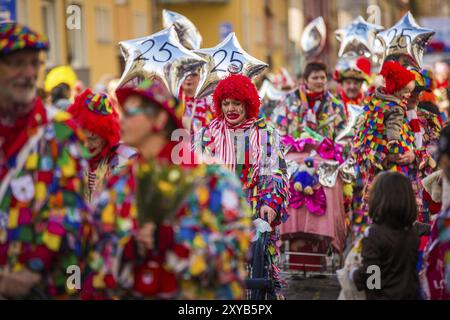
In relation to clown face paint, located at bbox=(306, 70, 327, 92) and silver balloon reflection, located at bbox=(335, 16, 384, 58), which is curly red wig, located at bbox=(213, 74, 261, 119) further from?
silver balloon reflection, located at bbox=(335, 16, 384, 58)

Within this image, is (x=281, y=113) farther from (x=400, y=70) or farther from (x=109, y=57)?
(x=109, y=57)

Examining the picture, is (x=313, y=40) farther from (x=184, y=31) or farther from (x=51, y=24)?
(x=51, y=24)

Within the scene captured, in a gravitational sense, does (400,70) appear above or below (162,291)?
above

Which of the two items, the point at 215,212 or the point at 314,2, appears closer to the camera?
the point at 215,212

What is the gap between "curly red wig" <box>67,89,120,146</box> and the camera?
7.32 meters

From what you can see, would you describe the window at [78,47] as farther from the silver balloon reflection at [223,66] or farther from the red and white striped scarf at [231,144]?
the red and white striped scarf at [231,144]

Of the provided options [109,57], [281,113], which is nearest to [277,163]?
[281,113]

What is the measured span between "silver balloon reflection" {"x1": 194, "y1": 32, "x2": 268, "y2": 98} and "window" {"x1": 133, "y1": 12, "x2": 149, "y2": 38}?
20.6m

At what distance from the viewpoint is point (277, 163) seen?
8375 mm

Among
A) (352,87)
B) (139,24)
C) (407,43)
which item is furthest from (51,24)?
(407,43)

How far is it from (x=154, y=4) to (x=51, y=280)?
2847cm

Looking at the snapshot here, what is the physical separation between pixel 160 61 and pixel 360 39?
16.6 ft

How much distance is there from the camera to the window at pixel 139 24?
102 feet
